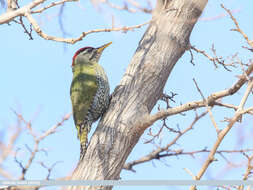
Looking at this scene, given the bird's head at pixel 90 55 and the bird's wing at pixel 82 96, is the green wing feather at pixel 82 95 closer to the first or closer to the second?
the bird's wing at pixel 82 96

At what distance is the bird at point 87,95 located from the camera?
5785 mm

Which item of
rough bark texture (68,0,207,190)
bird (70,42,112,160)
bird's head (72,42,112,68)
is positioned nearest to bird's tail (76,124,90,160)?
bird (70,42,112,160)

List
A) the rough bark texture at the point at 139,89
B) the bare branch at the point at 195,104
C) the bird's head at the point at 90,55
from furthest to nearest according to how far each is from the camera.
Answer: the bird's head at the point at 90,55 < the rough bark texture at the point at 139,89 < the bare branch at the point at 195,104

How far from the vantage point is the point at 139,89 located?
5.00m

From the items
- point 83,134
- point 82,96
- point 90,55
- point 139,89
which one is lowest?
point 83,134

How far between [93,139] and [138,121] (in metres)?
0.57

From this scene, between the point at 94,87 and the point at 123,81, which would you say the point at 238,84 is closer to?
the point at 123,81

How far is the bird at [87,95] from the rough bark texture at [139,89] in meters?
0.62

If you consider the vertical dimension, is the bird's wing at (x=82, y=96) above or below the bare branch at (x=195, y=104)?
above

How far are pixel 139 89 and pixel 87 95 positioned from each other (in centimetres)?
133

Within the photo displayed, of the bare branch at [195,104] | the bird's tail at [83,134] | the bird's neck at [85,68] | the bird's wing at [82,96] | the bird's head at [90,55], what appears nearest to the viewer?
the bare branch at [195,104]

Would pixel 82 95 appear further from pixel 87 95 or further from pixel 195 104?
pixel 195 104

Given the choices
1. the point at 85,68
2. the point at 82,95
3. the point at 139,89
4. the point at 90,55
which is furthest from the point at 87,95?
the point at 139,89

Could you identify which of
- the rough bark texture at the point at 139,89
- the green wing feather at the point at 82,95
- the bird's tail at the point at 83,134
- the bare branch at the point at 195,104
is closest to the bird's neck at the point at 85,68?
the green wing feather at the point at 82,95
